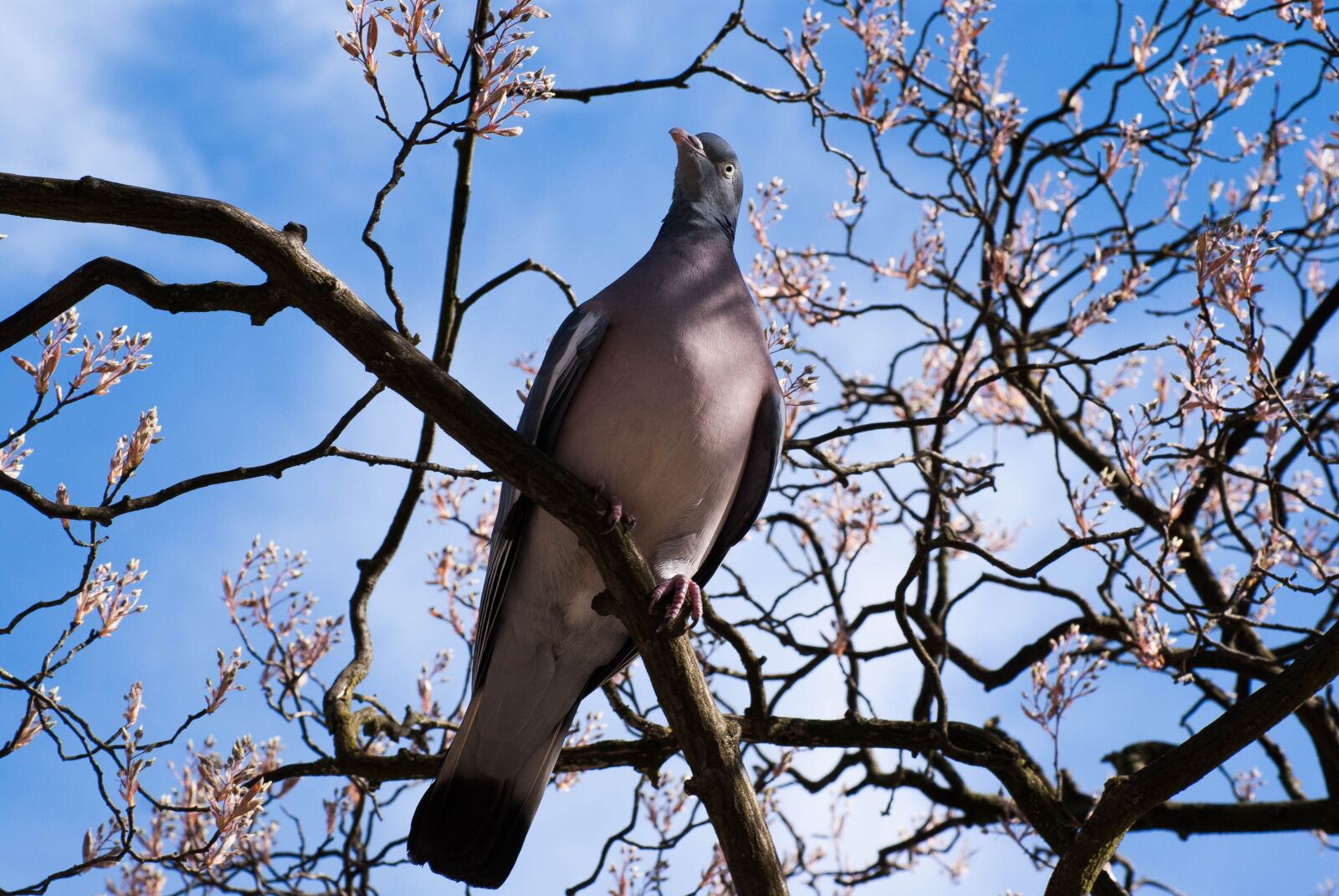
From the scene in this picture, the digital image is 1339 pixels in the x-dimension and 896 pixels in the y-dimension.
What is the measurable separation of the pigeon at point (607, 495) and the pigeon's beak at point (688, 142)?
323 millimetres

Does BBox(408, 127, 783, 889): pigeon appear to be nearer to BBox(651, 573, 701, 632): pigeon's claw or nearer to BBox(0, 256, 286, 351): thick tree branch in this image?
BBox(651, 573, 701, 632): pigeon's claw

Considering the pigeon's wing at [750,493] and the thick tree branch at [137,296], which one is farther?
the pigeon's wing at [750,493]

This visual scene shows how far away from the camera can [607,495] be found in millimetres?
2641

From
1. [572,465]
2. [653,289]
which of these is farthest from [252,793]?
[653,289]

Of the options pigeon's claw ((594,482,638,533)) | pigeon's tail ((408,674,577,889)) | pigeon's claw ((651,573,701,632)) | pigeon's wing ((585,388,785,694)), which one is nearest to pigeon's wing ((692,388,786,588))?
pigeon's wing ((585,388,785,694))

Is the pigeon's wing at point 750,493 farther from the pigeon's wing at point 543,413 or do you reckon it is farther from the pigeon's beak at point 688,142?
the pigeon's beak at point 688,142

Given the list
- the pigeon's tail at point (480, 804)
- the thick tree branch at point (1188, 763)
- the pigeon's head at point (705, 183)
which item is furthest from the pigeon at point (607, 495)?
the thick tree branch at point (1188, 763)

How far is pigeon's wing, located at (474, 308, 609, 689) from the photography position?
2914 millimetres

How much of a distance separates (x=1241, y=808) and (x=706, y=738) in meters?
2.72

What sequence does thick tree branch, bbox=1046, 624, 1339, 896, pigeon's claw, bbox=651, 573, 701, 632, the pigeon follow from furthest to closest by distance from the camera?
the pigeon
pigeon's claw, bbox=651, 573, 701, 632
thick tree branch, bbox=1046, 624, 1339, 896

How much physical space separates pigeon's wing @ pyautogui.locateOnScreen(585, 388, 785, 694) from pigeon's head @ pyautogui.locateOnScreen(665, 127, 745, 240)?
635mm

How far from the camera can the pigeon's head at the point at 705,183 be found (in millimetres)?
3422

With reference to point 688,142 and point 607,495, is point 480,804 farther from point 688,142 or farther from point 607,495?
point 688,142

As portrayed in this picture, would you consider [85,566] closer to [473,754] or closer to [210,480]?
[210,480]
